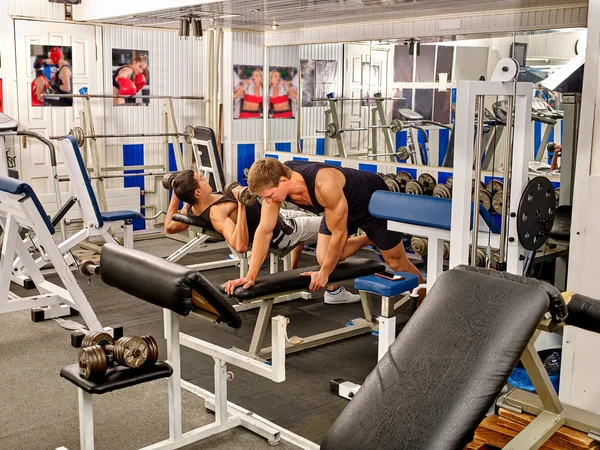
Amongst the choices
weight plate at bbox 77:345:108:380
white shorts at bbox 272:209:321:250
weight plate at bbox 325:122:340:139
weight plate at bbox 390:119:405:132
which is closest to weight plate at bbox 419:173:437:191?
weight plate at bbox 390:119:405:132

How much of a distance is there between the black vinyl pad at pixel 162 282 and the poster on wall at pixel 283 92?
16.8 ft

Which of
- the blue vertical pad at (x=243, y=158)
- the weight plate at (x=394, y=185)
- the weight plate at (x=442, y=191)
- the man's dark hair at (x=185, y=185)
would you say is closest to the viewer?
the man's dark hair at (x=185, y=185)

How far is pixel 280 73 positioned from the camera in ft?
25.7

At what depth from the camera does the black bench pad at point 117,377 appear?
8.64 feet

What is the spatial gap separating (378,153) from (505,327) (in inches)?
194

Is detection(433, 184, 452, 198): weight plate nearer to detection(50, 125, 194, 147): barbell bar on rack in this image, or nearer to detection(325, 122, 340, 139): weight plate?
detection(325, 122, 340, 139): weight plate

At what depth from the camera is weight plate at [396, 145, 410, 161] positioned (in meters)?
6.75

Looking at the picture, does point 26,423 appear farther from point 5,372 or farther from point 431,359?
point 431,359

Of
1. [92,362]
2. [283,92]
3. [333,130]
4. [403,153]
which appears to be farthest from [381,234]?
[283,92]

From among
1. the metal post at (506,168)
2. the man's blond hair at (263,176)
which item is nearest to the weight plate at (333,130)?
the man's blond hair at (263,176)

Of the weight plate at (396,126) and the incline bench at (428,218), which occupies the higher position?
the weight plate at (396,126)

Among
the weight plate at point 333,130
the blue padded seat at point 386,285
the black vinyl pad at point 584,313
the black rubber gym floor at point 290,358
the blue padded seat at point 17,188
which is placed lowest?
the black rubber gym floor at point 290,358

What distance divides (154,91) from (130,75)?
12.8 inches

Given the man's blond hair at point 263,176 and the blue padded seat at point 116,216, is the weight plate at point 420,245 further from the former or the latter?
the blue padded seat at point 116,216
